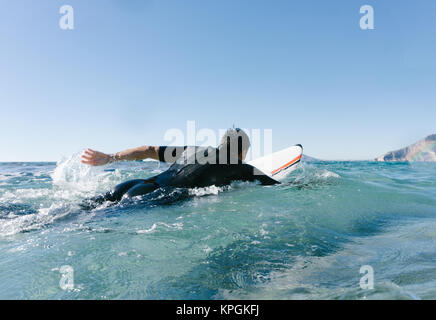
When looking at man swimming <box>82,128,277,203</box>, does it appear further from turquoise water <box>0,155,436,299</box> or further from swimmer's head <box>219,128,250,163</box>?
turquoise water <box>0,155,436,299</box>

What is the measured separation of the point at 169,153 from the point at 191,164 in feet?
1.67

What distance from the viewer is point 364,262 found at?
6.57ft

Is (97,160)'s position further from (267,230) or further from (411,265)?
(411,265)

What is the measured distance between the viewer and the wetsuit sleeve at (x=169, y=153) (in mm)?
4234

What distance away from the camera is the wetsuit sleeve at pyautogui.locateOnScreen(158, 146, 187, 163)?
4234mm

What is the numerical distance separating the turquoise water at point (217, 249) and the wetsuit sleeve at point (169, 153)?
685 mm

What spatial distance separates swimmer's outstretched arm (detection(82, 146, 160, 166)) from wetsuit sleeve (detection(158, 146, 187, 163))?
2.9 inches

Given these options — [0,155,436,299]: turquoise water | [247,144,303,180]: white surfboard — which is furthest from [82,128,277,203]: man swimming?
[247,144,303,180]: white surfboard

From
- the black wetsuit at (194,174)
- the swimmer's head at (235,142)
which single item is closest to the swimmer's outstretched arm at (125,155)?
the black wetsuit at (194,174)

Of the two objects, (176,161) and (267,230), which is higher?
(176,161)
